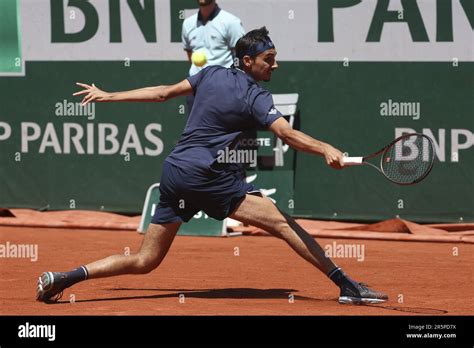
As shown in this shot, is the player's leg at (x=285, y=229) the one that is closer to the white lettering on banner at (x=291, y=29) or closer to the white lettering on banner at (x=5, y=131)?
the white lettering on banner at (x=291, y=29)

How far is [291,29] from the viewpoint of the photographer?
10984mm

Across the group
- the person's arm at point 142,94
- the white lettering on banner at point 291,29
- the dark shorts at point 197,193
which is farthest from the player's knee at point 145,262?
the white lettering on banner at point 291,29

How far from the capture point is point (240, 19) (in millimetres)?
11062

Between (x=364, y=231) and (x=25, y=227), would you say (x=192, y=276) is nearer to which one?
(x=364, y=231)

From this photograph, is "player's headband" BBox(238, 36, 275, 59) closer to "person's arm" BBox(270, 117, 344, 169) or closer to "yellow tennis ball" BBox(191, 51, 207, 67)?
"person's arm" BBox(270, 117, 344, 169)

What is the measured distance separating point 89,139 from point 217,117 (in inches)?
205

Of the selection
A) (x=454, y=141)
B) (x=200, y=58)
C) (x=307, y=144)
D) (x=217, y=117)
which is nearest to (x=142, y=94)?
(x=217, y=117)

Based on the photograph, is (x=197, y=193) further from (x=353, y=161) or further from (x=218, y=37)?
(x=218, y=37)

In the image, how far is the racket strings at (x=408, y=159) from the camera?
6336 millimetres

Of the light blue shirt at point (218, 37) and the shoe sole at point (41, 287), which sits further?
the light blue shirt at point (218, 37)

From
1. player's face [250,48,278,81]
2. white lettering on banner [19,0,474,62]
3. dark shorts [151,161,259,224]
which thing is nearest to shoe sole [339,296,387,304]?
dark shorts [151,161,259,224]
